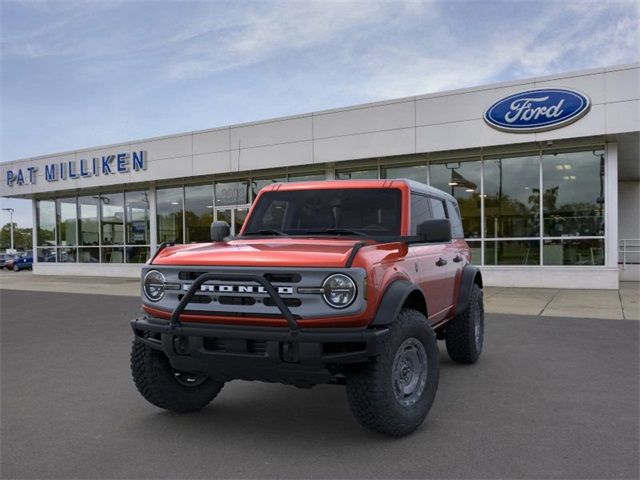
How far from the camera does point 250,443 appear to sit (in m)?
3.81

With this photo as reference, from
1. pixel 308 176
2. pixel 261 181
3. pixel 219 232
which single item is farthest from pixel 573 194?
pixel 219 232

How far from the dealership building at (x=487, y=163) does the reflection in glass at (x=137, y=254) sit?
28 centimetres

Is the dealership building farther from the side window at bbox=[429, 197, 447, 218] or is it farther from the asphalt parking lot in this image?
the side window at bbox=[429, 197, 447, 218]

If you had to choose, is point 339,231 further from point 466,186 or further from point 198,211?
point 198,211

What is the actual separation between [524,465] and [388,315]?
124cm

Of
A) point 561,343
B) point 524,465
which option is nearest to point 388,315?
point 524,465

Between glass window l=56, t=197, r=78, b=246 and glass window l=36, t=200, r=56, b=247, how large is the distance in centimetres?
46

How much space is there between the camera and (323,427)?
414cm

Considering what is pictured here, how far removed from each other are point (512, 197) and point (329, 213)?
11.5 m

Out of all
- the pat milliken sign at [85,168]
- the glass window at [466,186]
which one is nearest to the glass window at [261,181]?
the pat milliken sign at [85,168]

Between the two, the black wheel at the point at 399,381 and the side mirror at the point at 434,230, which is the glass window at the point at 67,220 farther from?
the black wheel at the point at 399,381

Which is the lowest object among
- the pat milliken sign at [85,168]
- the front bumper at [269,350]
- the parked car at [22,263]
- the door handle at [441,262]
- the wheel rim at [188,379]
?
the parked car at [22,263]

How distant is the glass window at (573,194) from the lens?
14094 mm

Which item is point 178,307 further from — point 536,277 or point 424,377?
point 536,277
